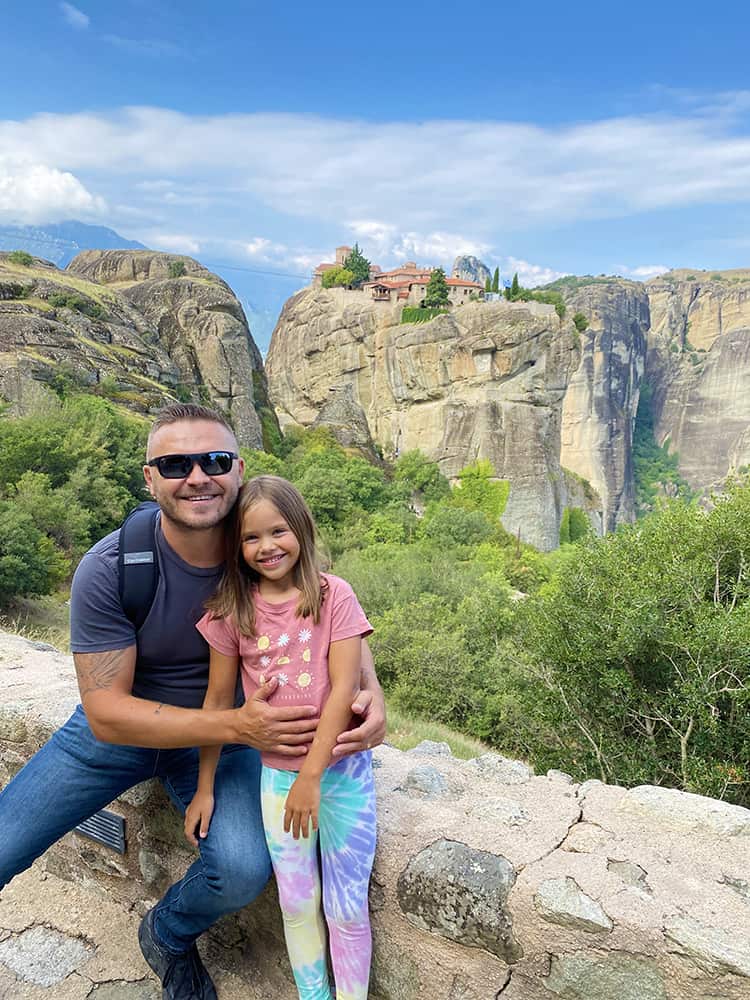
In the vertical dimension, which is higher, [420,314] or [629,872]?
[420,314]

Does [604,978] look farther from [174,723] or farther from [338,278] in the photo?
[338,278]

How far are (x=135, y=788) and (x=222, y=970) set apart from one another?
0.75 m

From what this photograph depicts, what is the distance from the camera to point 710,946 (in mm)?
1726

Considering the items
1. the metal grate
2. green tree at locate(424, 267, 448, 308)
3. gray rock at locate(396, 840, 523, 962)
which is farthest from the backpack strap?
green tree at locate(424, 267, 448, 308)

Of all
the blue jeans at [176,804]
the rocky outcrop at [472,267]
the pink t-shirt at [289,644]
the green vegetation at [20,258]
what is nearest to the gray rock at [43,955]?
the blue jeans at [176,804]

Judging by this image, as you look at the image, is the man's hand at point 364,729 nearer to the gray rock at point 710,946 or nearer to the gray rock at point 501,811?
the gray rock at point 501,811

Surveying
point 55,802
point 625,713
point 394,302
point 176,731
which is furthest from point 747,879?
point 394,302

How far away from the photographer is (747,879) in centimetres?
201

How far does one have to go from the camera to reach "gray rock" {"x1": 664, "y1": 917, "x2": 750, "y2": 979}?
1.69m

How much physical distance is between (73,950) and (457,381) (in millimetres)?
40669

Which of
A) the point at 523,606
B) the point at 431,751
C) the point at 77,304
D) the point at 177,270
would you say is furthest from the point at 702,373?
the point at 431,751

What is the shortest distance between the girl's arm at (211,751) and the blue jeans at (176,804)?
0.04 m

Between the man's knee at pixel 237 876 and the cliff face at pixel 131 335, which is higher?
the cliff face at pixel 131 335

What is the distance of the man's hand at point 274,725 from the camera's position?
197 cm
